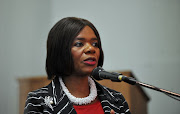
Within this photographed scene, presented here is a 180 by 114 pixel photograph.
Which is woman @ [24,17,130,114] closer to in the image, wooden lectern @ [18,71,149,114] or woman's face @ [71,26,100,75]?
woman's face @ [71,26,100,75]

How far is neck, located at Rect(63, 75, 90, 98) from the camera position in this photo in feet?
4.18

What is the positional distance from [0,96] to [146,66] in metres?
1.24

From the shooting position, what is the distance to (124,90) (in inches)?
73.7

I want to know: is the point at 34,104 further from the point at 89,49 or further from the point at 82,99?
the point at 89,49

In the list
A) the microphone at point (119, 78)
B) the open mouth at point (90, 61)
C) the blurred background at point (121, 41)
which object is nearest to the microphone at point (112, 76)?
the microphone at point (119, 78)

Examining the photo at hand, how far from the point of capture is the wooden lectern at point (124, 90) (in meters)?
1.87

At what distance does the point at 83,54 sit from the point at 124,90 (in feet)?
2.36

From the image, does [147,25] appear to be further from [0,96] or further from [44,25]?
[0,96]

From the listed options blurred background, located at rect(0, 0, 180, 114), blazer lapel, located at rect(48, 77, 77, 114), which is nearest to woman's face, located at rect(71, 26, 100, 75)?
blazer lapel, located at rect(48, 77, 77, 114)

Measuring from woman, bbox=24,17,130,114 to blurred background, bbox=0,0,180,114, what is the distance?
1.15 m

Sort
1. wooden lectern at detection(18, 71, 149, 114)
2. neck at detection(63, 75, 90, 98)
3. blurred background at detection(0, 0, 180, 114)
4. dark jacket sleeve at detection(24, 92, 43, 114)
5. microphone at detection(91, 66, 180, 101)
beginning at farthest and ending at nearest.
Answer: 1. blurred background at detection(0, 0, 180, 114)
2. wooden lectern at detection(18, 71, 149, 114)
3. neck at detection(63, 75, 90, 98)
4. dark jacket sleeve at detection(24, 92, 43, 114)
5. microphone at detection(91, 66, 180, 101)

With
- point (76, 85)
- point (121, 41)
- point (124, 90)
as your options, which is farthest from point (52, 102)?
point (121, 41)

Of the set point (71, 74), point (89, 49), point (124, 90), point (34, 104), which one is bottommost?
point (124, 90)

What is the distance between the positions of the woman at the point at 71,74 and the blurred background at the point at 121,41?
1.15 m
